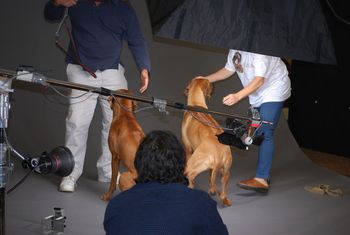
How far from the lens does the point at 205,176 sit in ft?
14.4

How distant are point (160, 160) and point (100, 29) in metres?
2.35

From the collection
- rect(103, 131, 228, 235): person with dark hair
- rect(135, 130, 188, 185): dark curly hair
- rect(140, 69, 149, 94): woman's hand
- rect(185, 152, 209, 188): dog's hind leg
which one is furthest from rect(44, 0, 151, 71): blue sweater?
rect(103, 131, 228, 235): person with dark hair

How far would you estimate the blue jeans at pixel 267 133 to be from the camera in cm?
413

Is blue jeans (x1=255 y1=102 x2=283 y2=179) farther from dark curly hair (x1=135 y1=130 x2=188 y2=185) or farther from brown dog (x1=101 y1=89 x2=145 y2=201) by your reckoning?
dark curly hair (x1=135 y1=130 x2=188 y2=185)

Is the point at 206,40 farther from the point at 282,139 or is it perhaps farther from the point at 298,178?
the point at 282,139

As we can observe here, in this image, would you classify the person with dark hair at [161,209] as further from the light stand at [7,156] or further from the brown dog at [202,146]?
the brown dog at [202,146]

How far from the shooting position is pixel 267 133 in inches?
166

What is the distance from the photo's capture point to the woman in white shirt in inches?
155

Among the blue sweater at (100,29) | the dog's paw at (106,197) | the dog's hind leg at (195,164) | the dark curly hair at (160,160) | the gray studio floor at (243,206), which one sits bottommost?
the gray studio floor at (243,206)

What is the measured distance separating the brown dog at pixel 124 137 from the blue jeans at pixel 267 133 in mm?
1079

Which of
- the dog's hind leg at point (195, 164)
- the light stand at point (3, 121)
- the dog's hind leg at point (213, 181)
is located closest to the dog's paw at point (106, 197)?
the dog's hind leg at point (195, 164)

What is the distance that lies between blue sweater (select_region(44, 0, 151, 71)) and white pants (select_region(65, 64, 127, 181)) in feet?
0.21

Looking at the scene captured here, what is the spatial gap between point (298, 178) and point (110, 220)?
355cm

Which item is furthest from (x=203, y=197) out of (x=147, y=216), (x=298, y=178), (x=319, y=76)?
(x=319, y=76)
